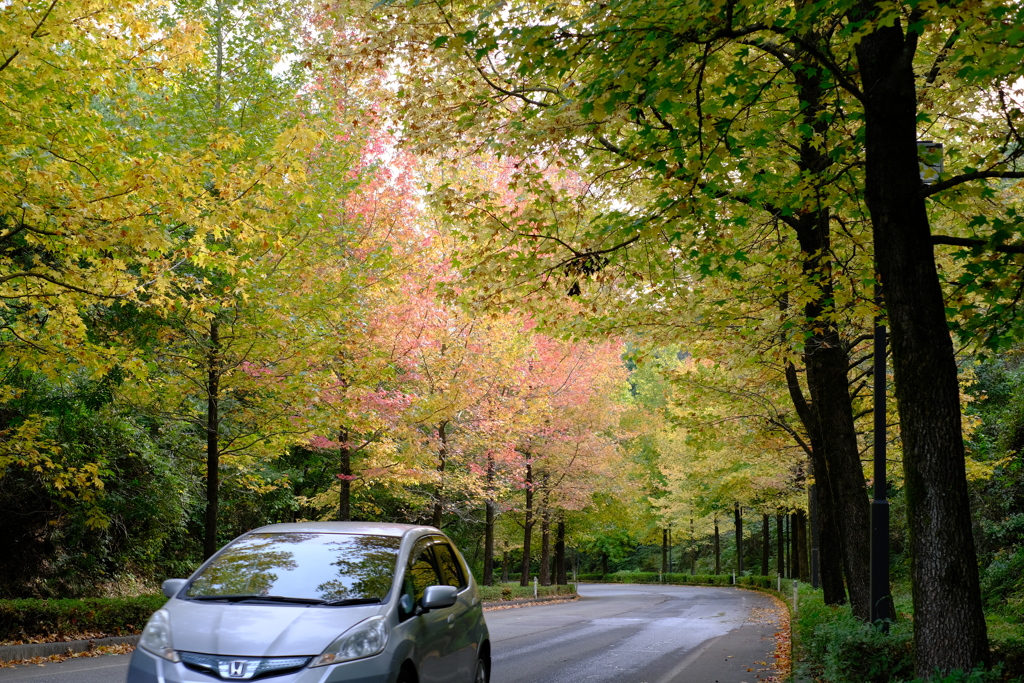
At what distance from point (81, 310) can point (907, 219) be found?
11.4 meters

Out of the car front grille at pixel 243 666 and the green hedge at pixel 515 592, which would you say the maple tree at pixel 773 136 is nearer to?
the car front grille at pixel 243 666

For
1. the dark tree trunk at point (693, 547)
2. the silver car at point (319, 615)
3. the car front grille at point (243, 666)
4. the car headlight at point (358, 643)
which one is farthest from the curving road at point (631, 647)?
the dark tree trunk at point (693, 547)

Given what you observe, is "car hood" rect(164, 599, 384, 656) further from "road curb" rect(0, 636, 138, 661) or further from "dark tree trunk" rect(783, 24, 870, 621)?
"dark tree trunk" rect(783, 24, 870, 621)

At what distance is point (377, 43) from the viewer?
9953 millimetres

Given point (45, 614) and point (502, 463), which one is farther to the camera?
point (502, 463)

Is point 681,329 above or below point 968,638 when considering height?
above

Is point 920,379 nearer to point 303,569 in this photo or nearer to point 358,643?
point 358,643

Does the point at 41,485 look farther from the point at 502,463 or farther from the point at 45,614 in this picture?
the point at 502,463

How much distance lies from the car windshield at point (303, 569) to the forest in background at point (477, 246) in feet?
14.2

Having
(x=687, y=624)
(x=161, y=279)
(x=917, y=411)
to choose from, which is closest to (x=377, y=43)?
(x=161, y=279)

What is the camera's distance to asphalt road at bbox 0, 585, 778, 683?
1061 centimetres

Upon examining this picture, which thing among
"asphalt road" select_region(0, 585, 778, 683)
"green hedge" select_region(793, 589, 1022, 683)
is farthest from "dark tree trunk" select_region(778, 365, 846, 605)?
"green hedge" select_region(793, 589, 1022, 683)

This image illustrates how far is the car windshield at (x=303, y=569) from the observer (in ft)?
18.7

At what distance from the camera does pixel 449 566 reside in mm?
7234
